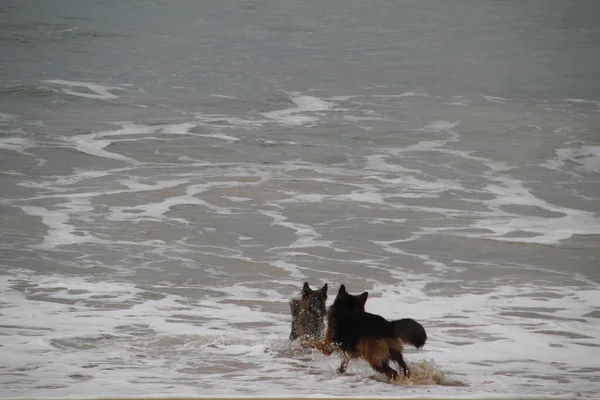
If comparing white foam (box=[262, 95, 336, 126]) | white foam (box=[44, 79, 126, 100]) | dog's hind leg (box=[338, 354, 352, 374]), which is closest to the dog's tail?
dog's hind leg (box=[338, 354, 352, 374])

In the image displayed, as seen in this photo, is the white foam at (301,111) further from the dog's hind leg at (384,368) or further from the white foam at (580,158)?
the dog's hind leg at (384,368)

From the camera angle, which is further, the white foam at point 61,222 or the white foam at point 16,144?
Result: the white foam at point 16,144

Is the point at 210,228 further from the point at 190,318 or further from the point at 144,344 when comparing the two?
the point at 144,344

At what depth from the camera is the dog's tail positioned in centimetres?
596

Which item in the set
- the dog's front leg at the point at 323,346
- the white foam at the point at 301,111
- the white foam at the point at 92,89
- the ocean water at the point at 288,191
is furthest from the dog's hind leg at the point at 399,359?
the white foam at the point at 92,89

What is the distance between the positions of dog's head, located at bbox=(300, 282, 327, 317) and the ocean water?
12.0 inches

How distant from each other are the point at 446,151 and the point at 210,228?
606cm

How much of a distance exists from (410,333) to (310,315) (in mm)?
1132

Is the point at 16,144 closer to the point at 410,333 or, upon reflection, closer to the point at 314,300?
the point at 314,300

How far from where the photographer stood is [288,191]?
13656mm

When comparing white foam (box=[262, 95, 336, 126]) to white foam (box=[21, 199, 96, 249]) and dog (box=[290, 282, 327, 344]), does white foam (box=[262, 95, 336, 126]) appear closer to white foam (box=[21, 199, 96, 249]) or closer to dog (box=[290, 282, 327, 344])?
white foam (box=[21, 199, 96, 249])

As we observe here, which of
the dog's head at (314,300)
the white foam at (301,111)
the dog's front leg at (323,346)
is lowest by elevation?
the dog's front leg at (323,346)

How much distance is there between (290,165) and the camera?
15.4 metres

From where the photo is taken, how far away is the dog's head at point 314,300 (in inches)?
273
